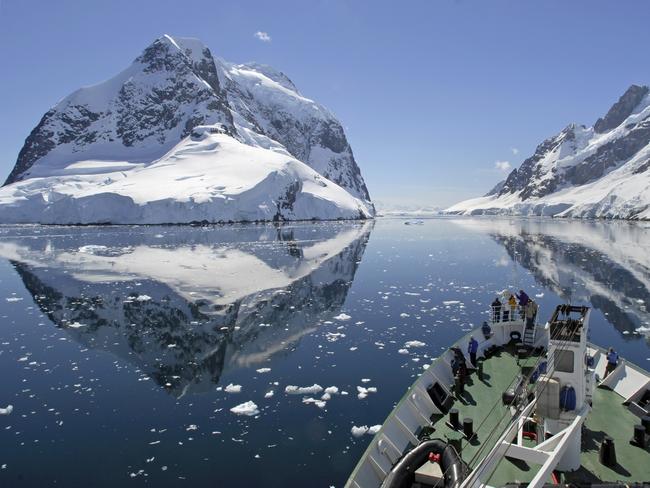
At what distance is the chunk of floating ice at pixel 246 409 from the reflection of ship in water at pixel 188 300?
284 cm

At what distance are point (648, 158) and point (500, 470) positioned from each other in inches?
9081

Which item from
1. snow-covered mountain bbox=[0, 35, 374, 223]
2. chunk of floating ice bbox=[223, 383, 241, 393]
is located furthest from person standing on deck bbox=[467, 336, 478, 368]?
snow-covered mountain bbox=[0, 35, 374, 223]

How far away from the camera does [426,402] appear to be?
1345 centimetres

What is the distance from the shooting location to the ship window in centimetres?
1073

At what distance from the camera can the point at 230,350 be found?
2239cm

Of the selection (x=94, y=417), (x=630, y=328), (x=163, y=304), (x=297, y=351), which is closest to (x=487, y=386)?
(x=297, y=351)

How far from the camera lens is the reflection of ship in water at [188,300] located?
22.0 m

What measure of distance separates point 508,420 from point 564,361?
9.66 ft

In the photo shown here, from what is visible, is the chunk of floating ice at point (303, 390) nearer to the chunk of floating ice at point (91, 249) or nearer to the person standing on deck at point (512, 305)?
the person standing on deck at point (512, 305)

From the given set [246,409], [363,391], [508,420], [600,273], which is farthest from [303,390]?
[600,273]

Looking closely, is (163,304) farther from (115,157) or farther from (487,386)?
(115,157)

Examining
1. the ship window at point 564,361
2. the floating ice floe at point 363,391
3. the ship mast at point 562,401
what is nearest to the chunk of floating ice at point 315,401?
the floating ice floe at point 363,391

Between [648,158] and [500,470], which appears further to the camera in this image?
[648,158]

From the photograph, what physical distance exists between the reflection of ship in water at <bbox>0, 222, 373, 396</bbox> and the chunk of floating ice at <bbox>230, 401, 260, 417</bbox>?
2836mm
